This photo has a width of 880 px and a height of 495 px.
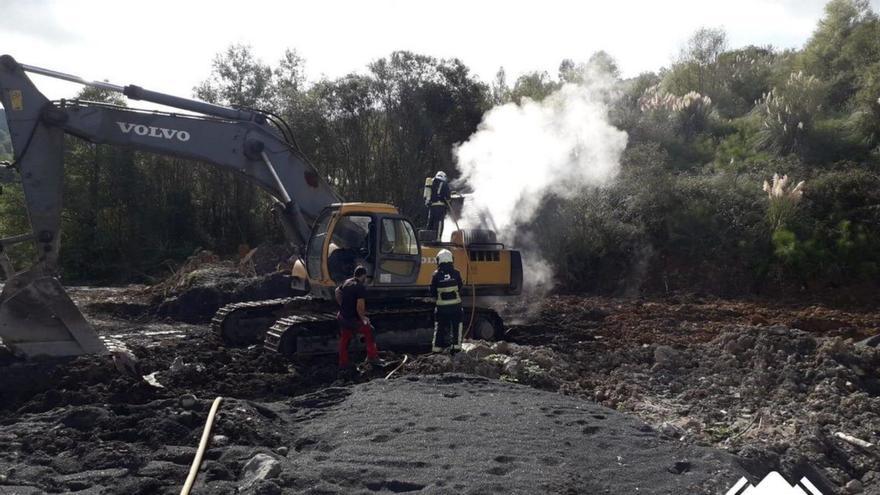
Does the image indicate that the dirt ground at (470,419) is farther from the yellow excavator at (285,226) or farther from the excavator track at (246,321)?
the yellow excavator at (285,226)

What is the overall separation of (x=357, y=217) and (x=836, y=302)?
31.3 ft

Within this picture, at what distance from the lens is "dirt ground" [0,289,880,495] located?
6.01 m

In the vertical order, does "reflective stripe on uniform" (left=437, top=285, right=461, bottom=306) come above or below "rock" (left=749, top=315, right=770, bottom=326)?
above

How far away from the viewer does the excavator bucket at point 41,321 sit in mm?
9562

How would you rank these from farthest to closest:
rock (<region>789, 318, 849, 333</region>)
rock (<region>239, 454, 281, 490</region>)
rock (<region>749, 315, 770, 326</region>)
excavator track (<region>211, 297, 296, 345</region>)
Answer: rock (<region>749, 315, 770, 326</region>), rock (<region>789, 318, 849, 333</region>), excavator track (<region>211, 297, 296, 345</region>), rock (<region>239, 454, 281, 490</region>)

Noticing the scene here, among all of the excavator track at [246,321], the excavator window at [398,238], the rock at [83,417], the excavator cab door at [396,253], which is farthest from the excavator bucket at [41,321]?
the excavator window at [398,238]

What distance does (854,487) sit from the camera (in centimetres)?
630

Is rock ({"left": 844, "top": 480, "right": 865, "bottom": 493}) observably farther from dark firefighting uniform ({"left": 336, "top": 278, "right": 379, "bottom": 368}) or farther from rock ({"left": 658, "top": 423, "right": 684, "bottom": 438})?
dark firefighting uniform ({"left": 336, "top": 278, "right": 379, "bottom": 368})

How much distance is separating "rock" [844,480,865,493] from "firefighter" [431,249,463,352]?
531 cm

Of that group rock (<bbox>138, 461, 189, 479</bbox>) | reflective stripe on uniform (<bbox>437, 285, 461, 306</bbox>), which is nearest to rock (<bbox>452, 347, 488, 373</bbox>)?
reflective stripe on uniform (<bbox>437, 285, 461, 306</bbox>)

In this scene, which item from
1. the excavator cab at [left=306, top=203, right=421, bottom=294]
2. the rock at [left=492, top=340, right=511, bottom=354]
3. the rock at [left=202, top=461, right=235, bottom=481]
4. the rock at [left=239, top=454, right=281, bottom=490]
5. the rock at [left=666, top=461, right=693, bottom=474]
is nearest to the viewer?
the rock at [left=239, top=454, right=281, bottom=490]

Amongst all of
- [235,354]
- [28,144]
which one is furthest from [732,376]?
[28,144]

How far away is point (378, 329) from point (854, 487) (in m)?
6.82

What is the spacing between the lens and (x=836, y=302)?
15.7m
